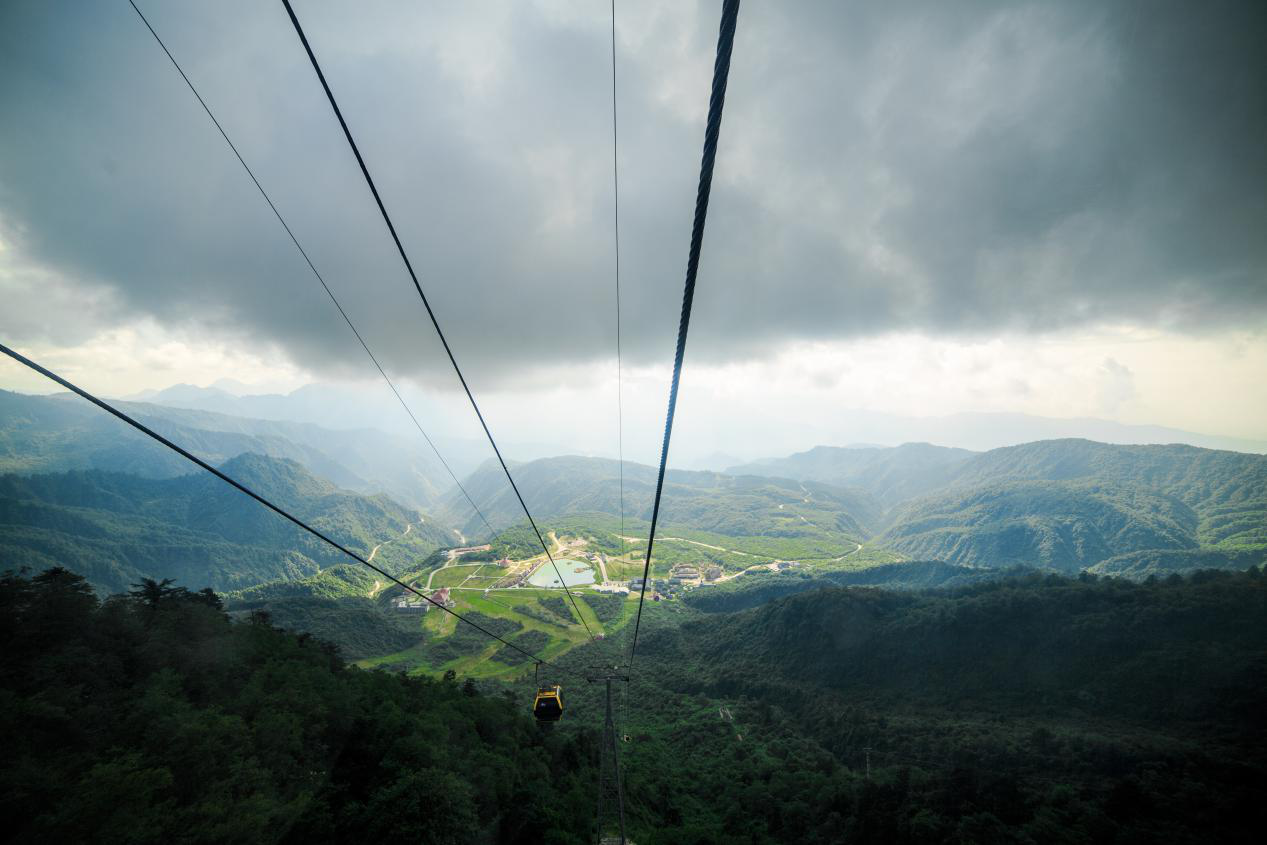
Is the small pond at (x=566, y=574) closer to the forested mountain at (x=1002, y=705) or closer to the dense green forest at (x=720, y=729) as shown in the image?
the forested mountain at (x=1002, y=705)

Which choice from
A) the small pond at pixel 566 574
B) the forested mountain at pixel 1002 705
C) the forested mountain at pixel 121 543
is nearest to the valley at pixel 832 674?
the forested mountain at pixel 1002 705

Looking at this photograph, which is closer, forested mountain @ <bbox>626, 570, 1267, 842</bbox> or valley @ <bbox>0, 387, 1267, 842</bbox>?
forested mountain @ <bbox>626, 570, 1267, 842</bbox>

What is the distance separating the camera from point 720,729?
55.8 m

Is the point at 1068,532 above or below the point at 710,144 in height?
below

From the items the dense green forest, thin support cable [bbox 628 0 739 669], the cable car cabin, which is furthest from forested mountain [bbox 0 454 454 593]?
thin support cable [bbox 628 0 739 669]

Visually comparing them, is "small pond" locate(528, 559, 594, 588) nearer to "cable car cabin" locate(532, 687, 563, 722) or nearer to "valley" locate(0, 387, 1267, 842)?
"valley" locate(0, 387, 1267, 842)

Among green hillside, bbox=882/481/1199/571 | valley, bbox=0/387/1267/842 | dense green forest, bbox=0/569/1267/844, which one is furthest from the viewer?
green hillside, bbox=882/481/1199/571

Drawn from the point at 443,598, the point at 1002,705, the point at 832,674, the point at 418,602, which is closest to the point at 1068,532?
the point at 1002,705

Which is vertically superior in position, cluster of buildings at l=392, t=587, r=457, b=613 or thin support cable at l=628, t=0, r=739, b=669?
thin support cable at l=628, t=0, r=739, b=669

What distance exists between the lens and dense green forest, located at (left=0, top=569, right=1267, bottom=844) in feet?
55.6

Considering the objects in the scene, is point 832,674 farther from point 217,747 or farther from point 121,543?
point 121,543

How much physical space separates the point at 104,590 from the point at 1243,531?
356821 millimetres

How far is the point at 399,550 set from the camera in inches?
7835

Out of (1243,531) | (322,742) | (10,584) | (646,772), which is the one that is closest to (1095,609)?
(646,772)
